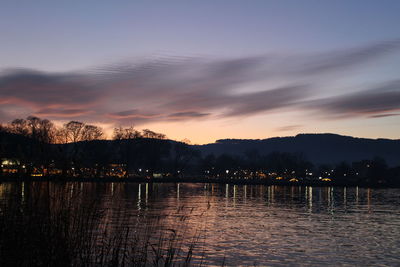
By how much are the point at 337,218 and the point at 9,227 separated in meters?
40.4

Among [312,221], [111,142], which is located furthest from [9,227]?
[111,142]

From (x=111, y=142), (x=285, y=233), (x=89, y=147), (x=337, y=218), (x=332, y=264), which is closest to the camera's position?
(x=332, y=264)

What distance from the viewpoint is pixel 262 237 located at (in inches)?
1224

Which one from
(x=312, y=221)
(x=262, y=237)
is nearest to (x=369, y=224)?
(x=312, y=221)

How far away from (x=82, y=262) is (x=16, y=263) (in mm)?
1980

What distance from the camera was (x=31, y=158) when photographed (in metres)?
11.1

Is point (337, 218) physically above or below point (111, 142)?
below

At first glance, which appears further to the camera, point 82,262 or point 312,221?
point 312,221

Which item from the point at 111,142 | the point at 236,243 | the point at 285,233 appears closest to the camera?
the point at 236,243

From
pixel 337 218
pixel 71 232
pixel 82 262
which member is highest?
pixel 71 232

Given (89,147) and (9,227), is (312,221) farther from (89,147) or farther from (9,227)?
(89,147)

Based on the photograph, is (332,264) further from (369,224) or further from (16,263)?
(369,224)

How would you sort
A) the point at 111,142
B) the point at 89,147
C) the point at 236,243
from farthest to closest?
1. the point at 111,142
2. the point at 89,147
3. the point at 236,243

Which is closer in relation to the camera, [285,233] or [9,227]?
[9,227]
